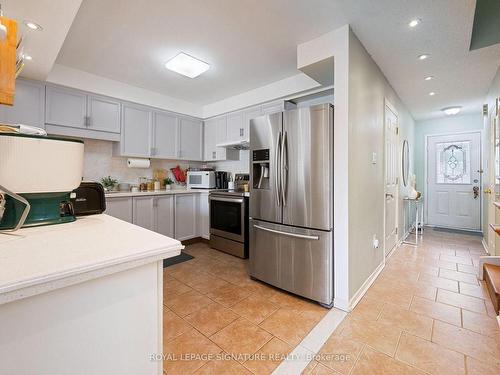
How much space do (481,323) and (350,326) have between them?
99cm

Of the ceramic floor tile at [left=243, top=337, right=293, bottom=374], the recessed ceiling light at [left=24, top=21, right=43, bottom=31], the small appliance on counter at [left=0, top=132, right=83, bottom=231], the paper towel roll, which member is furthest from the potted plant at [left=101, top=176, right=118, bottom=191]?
the ceramic floor tile at [left=243, top=337, right=293, bottom=374]

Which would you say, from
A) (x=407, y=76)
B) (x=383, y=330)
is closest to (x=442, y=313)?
(x=383, y=330)

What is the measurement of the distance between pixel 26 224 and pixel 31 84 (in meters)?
2.57

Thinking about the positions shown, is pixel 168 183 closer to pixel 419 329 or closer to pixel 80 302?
pixel 80 302

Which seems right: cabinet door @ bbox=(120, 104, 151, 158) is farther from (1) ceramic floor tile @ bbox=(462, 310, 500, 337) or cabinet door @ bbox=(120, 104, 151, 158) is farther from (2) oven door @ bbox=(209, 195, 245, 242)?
(1) ceramic floor tile @ bbox=(462, 310, 500, 337)

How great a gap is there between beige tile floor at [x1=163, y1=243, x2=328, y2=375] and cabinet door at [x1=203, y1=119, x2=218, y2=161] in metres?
2.12

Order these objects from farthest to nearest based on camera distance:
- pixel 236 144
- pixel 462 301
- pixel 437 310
Result: 1. pixel 236 144
2. pixel 462 301
3. pixel 437 310

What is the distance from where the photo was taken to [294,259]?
2.19m

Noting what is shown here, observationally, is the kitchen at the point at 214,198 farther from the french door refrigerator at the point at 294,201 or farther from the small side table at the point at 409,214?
the small side table at the point at 409,214

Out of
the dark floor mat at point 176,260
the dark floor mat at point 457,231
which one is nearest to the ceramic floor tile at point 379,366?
the dark floor mat at point 176,260

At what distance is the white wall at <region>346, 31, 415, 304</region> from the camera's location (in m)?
2.02

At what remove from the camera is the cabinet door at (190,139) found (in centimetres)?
399

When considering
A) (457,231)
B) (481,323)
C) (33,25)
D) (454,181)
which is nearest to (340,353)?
(481,323)

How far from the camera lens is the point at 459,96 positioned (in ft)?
11.7
